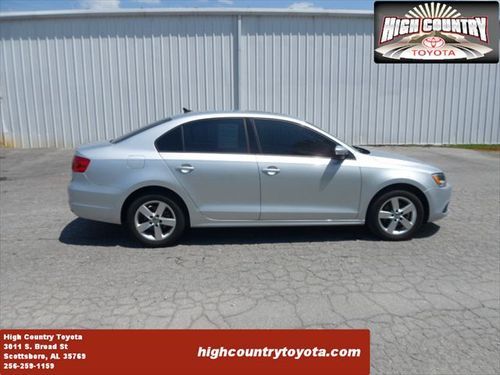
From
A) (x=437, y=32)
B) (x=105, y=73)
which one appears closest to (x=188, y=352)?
(x=105, y=73)

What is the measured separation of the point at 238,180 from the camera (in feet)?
13.9

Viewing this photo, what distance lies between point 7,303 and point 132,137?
2.07m

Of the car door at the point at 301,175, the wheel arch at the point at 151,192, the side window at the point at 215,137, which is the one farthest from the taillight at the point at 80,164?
the car door at the point at 301,175

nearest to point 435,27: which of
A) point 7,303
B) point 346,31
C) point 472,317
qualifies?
point 346,31

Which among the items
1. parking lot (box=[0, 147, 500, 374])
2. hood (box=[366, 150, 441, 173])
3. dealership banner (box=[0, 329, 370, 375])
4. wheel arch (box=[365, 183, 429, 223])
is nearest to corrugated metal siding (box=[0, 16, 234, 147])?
parking lot (box=[0, 147, 500, 374])

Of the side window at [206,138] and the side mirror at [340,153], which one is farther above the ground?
the side window at [206,138]

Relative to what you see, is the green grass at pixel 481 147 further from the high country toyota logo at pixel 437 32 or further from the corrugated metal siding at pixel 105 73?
the corrugated metal siding at pixel 105 73

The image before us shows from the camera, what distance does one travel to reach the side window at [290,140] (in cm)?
434

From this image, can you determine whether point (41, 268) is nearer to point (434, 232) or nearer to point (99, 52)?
point (434, 232)

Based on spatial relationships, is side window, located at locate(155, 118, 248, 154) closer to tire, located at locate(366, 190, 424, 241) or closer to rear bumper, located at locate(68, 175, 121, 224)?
rear bumper, located at locate(68, 175, 121, 224)

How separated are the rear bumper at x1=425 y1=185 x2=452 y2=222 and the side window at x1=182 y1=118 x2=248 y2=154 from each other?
226cm

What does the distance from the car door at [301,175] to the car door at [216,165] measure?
164 mm

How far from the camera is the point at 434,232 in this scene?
481cm

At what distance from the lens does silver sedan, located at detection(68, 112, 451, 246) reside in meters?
4.21
